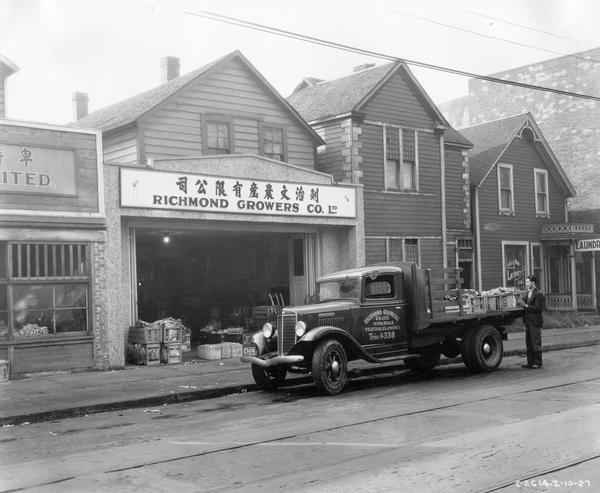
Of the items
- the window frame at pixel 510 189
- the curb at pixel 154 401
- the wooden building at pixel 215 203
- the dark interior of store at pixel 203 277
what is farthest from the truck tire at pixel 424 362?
the window frame at pixel 510 189

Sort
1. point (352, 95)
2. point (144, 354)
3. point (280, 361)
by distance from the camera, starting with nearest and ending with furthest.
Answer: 1. point (280, 361)
2. point (144, 354)
3. point (352, 95)

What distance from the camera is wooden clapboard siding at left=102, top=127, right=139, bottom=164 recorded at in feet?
60.1

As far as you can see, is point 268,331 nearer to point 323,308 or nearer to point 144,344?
point 323,308

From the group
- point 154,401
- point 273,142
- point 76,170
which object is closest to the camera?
point 154,401

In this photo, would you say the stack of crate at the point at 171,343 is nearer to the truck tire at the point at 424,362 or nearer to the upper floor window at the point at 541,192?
the truck tire at the point at 424,362

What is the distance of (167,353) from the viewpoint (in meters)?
16.5

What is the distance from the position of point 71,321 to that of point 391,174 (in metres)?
11.2

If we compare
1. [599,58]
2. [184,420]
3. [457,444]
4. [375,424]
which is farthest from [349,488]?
[599,58]

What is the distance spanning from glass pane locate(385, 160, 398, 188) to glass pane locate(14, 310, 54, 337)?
36.7 ft

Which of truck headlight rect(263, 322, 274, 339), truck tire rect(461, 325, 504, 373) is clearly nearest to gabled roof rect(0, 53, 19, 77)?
truck headlight rect(263, 322, 274, 339)

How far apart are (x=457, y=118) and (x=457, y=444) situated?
132 ft

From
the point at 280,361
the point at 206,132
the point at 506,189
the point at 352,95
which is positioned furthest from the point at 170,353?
the point at 506,189

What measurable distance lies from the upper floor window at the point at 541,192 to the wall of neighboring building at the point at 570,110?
495 cm

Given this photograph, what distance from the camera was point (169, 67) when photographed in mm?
25031
